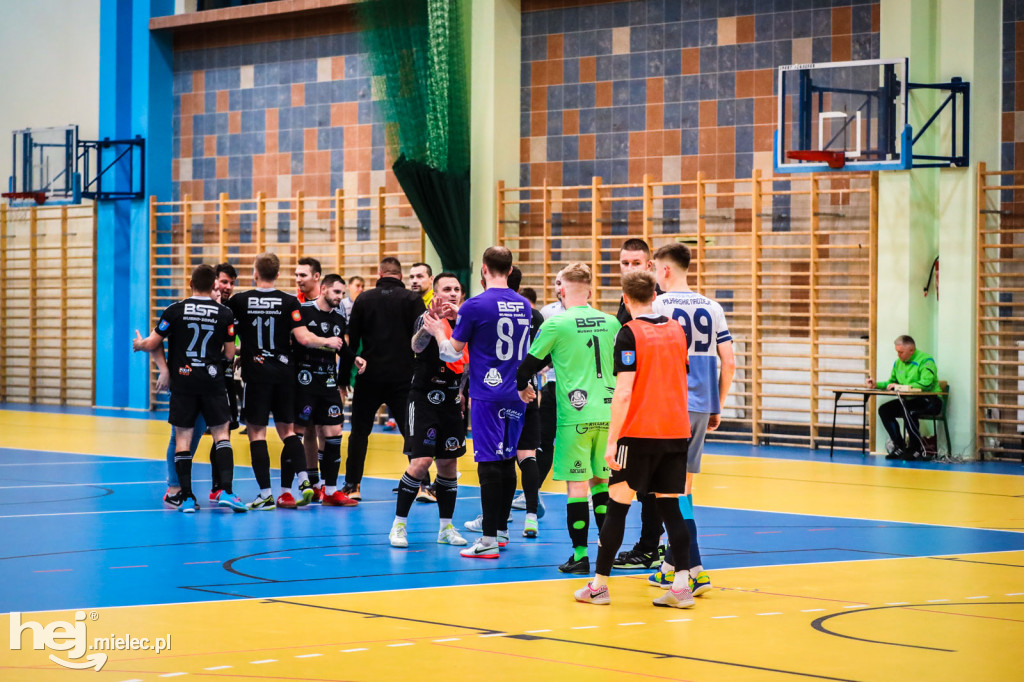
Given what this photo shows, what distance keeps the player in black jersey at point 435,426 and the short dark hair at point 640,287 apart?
189cm

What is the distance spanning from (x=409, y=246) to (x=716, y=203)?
4838 mm

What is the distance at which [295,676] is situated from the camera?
4762 mm

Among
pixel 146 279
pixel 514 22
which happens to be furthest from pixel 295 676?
pixel 146 279

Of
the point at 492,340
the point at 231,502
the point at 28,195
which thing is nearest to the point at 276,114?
the point at 28,195

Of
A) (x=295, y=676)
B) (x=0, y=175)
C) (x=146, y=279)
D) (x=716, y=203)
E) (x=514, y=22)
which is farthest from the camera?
(x=0, y=175)

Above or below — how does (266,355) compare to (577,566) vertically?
above

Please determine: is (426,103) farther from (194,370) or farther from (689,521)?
(689,521)

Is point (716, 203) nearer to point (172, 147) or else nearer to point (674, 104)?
point (674, 104)

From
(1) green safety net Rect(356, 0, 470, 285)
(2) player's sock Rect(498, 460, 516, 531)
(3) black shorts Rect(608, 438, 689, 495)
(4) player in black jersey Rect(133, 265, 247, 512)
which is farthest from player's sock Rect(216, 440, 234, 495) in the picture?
(1) green safety net Rect(356, 0, 470, 285)

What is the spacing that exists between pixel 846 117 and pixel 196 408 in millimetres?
8530

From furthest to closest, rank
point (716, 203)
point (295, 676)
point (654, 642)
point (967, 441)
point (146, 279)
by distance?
point (146, 279)
point (716, 203)
point (967, 441)
point (654, 642)
point (295, 676)

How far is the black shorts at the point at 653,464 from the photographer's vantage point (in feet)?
20.7

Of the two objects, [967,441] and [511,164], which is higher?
[511,164]

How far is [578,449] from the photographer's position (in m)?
7.27
